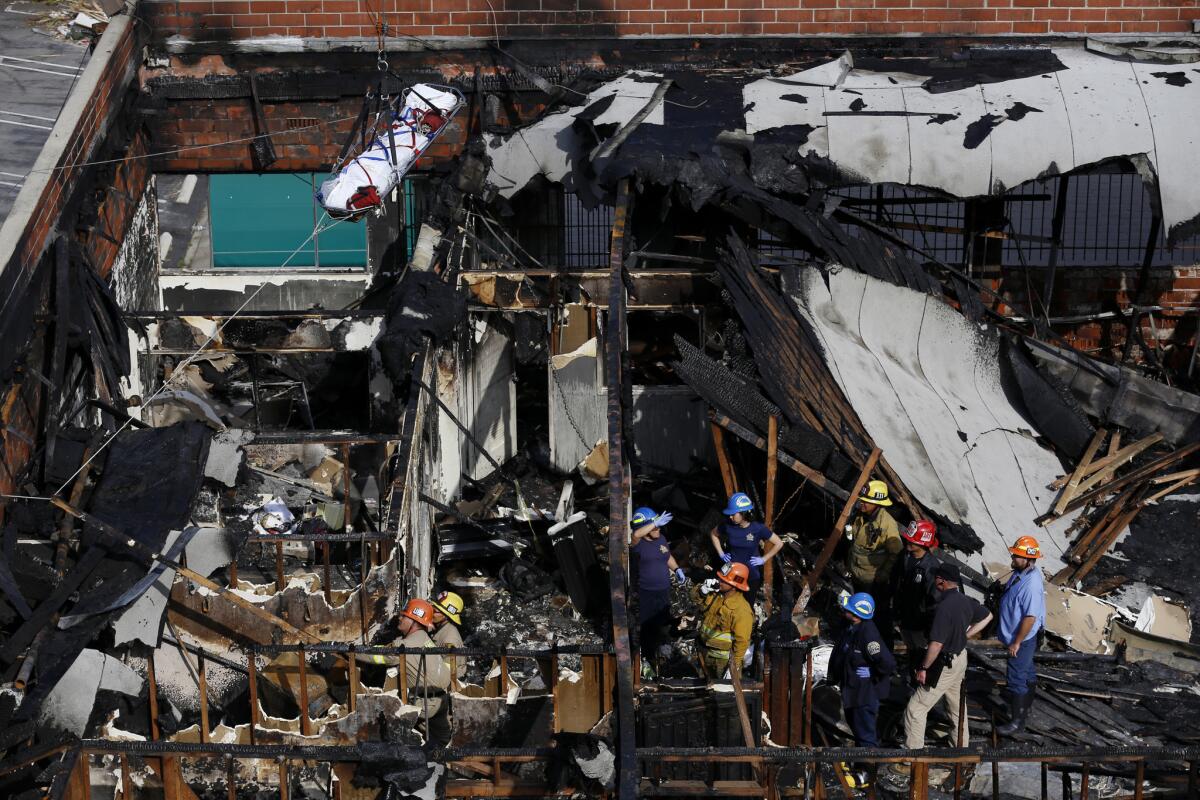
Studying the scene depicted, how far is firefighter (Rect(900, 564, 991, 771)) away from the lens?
32.8 ft

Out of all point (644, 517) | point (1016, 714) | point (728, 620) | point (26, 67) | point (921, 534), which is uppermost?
point (26, 67)

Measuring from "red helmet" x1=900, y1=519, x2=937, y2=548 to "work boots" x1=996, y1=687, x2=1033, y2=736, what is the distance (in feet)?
4.27

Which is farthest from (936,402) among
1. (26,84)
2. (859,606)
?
(26,84)

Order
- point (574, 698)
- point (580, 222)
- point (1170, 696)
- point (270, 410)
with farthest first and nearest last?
point (580, 222) → point (270, 410) → point (1170, 696) → point (574, 698)

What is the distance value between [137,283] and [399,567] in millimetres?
6568

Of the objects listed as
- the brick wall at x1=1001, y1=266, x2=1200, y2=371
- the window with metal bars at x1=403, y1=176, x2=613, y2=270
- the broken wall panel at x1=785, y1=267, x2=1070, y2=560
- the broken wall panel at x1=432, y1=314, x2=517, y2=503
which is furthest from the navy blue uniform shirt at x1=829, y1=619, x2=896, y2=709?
the brick wall at x1=1001, y1=266, x2=1200, y2=371

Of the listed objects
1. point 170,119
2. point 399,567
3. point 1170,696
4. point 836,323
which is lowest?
point 1170,696

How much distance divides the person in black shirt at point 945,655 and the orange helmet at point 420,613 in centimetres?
349

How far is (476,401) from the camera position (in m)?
15.3

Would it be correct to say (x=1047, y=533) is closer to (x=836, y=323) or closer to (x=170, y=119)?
(x=836, y=323)

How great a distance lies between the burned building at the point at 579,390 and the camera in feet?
32.3

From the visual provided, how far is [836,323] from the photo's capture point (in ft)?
45.9

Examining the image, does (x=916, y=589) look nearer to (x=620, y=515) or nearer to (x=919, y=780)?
(x=620, y=515)

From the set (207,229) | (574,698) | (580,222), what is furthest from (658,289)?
(207,229)
